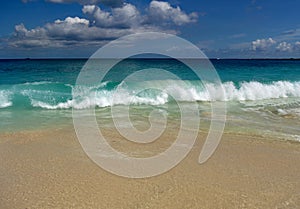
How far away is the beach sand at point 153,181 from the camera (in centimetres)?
452

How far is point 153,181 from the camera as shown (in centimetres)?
524

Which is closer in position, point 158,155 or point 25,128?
point 158,155

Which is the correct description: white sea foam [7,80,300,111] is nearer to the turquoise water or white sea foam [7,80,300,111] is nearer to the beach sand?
the turquoise water

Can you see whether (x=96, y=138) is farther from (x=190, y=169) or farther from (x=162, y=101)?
(x=162, y=101)

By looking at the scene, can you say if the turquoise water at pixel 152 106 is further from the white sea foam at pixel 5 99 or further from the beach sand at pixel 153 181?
the beach sand at pixel 153 181

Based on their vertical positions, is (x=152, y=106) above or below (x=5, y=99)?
below

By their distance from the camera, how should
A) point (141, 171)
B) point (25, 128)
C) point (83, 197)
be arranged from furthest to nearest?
1. point (25, 128)
2. point (141, 171)
3. point (83, 197)

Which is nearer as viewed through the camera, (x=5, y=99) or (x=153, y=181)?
(x=153, y=181)

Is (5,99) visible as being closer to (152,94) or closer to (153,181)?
(152,94)

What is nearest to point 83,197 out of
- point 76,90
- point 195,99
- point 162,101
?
point 162,101

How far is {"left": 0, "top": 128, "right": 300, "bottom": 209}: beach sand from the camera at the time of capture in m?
4.52

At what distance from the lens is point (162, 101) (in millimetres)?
15602

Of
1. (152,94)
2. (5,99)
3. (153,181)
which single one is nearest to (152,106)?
(152,94)

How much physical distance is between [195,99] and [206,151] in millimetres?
10423
